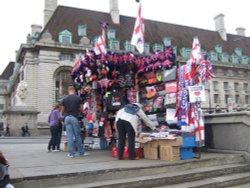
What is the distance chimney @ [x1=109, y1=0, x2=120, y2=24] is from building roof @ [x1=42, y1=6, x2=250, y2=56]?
2.58 feet

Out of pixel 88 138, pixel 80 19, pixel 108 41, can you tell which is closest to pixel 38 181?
pixel 88 138

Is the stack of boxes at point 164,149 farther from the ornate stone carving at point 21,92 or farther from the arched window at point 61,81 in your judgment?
the arched window at point 61,81

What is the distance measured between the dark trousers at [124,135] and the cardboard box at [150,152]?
1.64 feet

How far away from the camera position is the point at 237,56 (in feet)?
216

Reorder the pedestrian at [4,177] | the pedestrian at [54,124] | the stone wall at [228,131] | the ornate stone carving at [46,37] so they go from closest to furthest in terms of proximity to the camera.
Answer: the pedestrian at [4,177] < the stone wall at [228,131] < the pedestrian at [54,124] < the ornate stone carving at [46,37]

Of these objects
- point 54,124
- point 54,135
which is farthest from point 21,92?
point 54,124

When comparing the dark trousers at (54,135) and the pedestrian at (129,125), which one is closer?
the pedestrian at (129,125)

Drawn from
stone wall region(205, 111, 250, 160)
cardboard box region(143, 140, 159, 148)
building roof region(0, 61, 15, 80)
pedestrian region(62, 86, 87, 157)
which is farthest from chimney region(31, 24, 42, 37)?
cardboard box region(143, 140, 159, 148)

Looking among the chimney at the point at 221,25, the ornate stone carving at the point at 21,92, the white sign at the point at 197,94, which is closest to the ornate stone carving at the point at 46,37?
the ornate stone carving at the point at 21,92

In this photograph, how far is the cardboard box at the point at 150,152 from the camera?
7820 mm

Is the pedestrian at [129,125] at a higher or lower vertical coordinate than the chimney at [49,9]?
lower

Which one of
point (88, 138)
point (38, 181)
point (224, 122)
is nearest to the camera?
point (38, 181)

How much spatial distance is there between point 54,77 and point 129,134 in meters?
39.6

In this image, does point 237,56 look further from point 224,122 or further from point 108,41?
point 224,122
